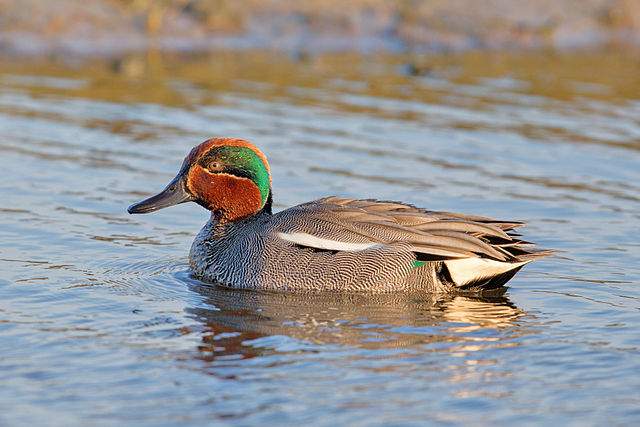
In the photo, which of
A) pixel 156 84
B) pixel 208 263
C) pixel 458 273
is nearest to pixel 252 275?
pixel 208 263

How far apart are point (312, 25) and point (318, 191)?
9.13 meters

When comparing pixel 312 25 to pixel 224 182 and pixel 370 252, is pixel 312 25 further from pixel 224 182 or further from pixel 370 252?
pixel 370 252

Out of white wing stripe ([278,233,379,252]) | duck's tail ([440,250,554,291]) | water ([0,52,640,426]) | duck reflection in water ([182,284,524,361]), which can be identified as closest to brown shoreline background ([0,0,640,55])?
water ([0,52,640,426])

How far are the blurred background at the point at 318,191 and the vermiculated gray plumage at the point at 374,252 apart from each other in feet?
0.46

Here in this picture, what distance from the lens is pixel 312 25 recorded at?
19.6 m

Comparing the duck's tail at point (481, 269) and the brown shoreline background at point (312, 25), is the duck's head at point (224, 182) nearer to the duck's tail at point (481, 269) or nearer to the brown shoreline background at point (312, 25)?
the duck's tail at point (481, 269)

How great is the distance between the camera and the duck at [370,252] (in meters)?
7.91

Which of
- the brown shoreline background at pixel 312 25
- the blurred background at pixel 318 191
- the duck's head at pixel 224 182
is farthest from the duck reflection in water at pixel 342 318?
the brown shoreline background at pixel 312 25

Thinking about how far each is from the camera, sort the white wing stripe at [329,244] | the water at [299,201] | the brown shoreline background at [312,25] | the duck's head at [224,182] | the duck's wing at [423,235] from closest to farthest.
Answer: the water at [299,201] < the duck's wing at [423,235] < the white wing stripe at [329,244] < the duck's head at [224,182] < the brown shoreline background at [312,25]

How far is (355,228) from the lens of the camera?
26.3 ft

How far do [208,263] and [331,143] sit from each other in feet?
14.7

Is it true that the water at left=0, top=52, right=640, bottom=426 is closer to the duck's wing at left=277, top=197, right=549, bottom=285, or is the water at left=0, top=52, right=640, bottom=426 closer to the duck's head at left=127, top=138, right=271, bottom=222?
the duck's wing at left=277, top=197, right=549, bottom=285

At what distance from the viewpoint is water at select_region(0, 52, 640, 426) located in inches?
241

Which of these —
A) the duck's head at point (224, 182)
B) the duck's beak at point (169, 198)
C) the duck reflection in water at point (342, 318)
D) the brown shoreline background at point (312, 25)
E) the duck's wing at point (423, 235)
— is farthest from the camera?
the brown shoreline background at point (312, 25)
